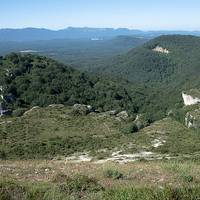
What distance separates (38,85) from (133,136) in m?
55.4

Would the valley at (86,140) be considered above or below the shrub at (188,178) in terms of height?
below

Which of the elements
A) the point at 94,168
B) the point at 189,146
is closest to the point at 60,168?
the point at 94,168

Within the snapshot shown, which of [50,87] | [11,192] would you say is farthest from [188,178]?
[50,87]

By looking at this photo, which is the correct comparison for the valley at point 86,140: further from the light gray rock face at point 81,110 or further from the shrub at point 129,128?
the light gray rock face at point 81,110

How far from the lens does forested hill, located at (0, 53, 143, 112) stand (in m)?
102

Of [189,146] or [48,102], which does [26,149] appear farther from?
[48,102]

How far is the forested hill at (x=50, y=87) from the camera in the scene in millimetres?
101750

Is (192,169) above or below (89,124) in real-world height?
above

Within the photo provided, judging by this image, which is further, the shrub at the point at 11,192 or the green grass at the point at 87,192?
the shrub at the point at 11,192

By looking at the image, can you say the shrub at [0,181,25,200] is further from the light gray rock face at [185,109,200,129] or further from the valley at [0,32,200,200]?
the light gray rock face at [185,109,200,129]

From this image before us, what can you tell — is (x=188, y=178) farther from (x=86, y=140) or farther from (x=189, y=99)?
(x=189, y=99)

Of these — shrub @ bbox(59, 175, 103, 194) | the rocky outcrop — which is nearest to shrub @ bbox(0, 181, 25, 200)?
shrub @ bbox(59, 175, 103, 194)

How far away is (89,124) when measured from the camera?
64.1m

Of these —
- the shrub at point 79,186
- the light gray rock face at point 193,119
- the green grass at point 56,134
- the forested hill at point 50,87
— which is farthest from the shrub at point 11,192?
the forested hill at point 50,87
